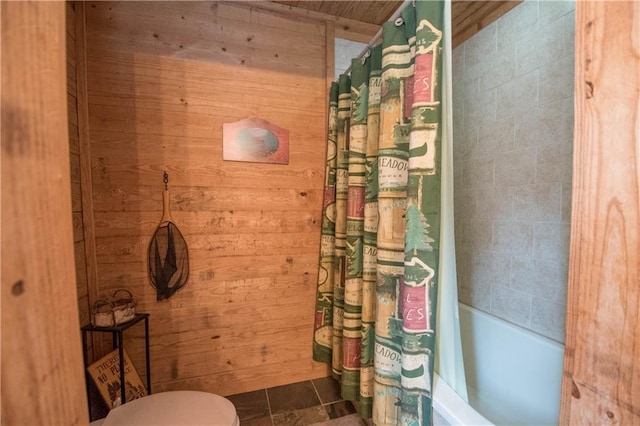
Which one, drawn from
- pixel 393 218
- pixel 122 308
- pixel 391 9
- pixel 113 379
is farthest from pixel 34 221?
pixel 391 9

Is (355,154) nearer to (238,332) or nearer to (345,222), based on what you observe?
(345,222)

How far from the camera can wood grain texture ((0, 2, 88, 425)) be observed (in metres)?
0.26

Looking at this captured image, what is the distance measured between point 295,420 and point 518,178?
6.31 feet

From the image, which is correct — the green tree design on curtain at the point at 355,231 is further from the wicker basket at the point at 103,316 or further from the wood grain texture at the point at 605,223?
the wicker basket at the point at 103,316

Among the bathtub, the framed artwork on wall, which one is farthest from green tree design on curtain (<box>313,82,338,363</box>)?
the bathtub

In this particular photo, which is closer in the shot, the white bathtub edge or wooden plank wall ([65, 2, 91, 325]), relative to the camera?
the white bathtub edge

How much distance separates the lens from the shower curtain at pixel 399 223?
893mm

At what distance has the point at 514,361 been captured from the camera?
1.47 meters

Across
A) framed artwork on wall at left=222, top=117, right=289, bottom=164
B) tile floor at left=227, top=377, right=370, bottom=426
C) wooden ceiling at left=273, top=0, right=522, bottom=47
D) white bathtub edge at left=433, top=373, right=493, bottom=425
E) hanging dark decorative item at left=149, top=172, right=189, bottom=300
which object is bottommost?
tile floor at left=227, top=377, right=370, bottom=426

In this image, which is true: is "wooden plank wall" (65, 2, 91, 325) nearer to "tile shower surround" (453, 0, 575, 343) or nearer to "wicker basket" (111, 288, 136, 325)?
"wicker basket" (111, 288, 136, 325)

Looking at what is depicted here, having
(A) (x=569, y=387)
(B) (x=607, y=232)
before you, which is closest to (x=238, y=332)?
(A) (x=569, y=387)

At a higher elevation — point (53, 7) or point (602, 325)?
point (53, 7)

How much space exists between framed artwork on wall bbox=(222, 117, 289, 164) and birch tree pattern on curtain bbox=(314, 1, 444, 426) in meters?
0.39

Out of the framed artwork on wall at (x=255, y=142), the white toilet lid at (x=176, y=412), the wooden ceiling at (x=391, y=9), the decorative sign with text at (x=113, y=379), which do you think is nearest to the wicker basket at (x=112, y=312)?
the decorative sign with text at (x=113, y=379)
